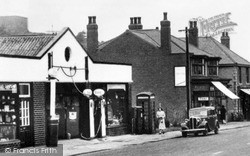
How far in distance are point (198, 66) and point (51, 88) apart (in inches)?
969

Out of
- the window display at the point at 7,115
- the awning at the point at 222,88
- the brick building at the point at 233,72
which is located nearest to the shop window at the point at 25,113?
the window display at the point at 7,115

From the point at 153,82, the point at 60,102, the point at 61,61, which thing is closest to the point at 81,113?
the point at 60,102

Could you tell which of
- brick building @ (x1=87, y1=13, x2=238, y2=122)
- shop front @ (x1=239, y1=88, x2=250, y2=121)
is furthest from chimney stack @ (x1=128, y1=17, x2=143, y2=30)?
shop front @ (x1=239, y1=88, x2=250, y2=121)

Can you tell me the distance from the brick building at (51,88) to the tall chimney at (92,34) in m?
15.1

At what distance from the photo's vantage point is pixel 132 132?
32219mm

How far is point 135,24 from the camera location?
2060 inches

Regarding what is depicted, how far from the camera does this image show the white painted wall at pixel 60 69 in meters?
22.8

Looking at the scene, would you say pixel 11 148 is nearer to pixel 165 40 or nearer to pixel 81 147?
pixel 81 147

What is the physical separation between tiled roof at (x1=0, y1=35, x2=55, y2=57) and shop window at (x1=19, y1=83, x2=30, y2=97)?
73.0 inches

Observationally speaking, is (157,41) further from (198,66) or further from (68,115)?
(68,115)

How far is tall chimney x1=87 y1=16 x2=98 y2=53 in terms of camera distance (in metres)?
46.3

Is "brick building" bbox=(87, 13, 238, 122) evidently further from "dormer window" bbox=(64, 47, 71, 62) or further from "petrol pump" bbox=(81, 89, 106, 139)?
"dormer window" bbox=(64, 47, 71, 62)

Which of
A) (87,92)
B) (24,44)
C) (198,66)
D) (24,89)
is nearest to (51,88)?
(24,89)

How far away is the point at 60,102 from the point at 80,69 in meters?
2.05
